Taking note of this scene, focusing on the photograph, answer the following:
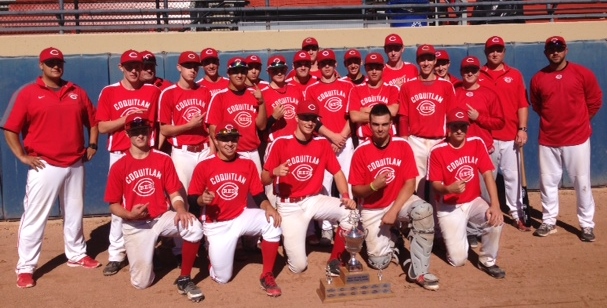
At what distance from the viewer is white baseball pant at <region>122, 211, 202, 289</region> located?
5.57 meters

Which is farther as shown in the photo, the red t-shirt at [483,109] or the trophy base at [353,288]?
the red t-shirt at [483,109]

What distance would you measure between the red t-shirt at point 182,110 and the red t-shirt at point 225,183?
0.61 meters

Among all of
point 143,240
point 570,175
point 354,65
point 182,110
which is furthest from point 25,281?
point 570,175

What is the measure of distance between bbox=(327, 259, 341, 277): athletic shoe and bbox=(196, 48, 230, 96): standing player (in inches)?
84.1

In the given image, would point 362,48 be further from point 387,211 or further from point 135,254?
point 135,254

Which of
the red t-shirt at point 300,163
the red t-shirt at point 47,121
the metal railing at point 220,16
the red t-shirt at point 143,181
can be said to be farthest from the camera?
the metal railing at point 220,16

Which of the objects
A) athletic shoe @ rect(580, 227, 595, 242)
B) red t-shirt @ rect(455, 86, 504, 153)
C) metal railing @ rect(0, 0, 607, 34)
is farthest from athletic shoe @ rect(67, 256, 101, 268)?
athletic shoe @ rect(580, 227, 595, 242)

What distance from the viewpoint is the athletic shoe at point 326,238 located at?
260 inches

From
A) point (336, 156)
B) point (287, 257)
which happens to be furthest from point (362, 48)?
point (287, 257)

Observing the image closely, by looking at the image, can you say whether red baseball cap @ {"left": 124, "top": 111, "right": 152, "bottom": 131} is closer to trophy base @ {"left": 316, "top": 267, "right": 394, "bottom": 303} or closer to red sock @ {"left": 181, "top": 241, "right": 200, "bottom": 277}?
red sock @ {"left": 181, "top": 241, "right": 200, "bottom": 277}

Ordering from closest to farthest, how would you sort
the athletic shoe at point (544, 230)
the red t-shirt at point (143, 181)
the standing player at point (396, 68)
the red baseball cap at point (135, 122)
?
the red baseball cap at point (135, 122), the red t-shirt at point (143, 181), the athletic shoe at point (544, 230), the standing player at point (396, 68)

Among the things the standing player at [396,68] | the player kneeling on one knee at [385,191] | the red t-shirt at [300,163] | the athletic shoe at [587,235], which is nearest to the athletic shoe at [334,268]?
the player kneeling on one knee at [385,191]

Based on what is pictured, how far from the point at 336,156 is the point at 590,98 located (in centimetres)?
277

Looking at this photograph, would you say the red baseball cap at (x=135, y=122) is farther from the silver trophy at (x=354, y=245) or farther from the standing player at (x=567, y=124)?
the standing player at (x=567, y=124)
